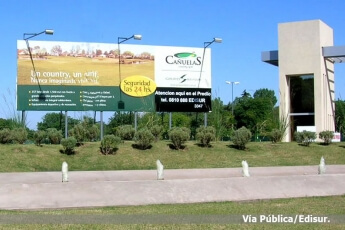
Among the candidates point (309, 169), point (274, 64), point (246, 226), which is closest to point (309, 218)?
point (246, 226)

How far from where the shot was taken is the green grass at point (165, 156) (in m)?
23.2

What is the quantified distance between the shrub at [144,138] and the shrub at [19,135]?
5579 millimetres

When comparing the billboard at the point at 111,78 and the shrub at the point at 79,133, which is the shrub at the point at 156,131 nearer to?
the shrub at the point at 79,133

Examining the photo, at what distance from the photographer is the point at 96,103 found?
3172 centimetres

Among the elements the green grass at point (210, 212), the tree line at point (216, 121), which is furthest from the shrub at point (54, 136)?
the green grass at point (210, 212)

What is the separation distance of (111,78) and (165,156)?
342 inches

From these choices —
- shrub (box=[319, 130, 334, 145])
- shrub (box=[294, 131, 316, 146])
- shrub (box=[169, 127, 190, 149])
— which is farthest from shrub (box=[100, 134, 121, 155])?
shrub (box=[319, 130, 334, 145])

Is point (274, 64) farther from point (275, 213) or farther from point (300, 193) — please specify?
point (275, 213)

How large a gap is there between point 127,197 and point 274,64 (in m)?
35.1

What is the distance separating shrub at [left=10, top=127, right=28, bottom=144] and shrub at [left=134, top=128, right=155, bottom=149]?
5.58m

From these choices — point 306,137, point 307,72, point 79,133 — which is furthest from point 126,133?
point 307,72

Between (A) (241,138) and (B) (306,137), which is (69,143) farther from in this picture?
(B) (306,137)

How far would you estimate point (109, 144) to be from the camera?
25.2m

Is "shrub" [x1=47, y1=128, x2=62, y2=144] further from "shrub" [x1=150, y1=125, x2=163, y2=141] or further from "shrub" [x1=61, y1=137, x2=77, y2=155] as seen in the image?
"shrub" [x1=150, y1=125, x2=163, y2=141]
